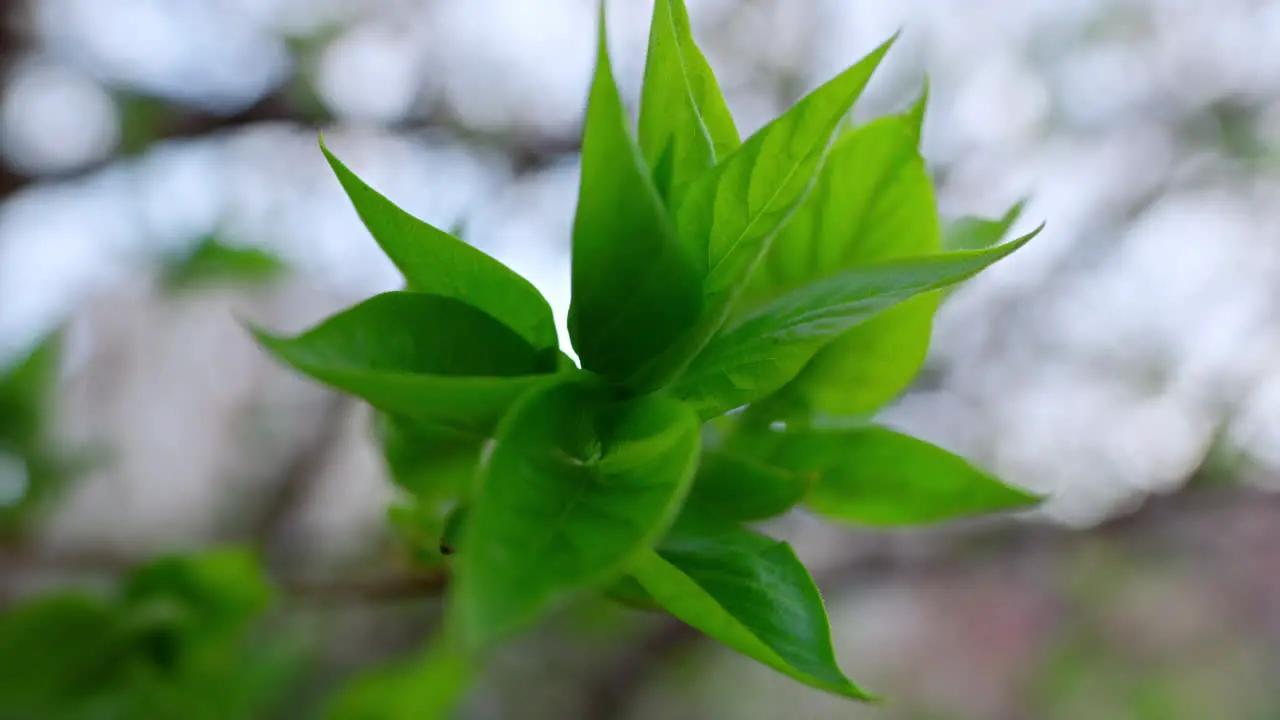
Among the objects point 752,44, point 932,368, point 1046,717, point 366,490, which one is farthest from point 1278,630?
point 366,490

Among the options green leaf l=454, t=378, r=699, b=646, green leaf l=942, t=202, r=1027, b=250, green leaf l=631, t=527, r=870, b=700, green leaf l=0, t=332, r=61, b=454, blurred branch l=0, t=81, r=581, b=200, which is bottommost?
green leaf l=0, t=332, r=61, b=454

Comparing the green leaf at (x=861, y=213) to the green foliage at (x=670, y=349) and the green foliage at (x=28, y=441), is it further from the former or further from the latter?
the green foliage at (x=28, y=441)

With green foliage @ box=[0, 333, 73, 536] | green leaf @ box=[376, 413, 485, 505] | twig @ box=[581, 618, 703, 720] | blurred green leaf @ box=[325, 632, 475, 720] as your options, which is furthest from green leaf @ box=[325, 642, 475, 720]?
twig @ box=[581, 618, 703, 720]

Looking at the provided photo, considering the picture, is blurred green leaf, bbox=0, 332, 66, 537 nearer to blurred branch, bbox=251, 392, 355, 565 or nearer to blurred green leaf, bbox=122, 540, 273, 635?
blurred green leaf, bbox=122, 540, 273, 635

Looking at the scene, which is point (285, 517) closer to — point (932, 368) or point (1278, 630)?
point (932, 368)

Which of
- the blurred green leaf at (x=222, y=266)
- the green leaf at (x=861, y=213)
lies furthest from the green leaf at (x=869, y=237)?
the blurred green leaf at (x=222, y=266)

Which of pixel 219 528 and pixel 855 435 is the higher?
pixel 855 435

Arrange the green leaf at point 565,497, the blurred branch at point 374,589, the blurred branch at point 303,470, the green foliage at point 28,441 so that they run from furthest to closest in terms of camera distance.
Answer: the blurred branch at point 303,470, the green foliage at point 28,441, the blurred branch at point 374,589, the green leaf at point 565,497
